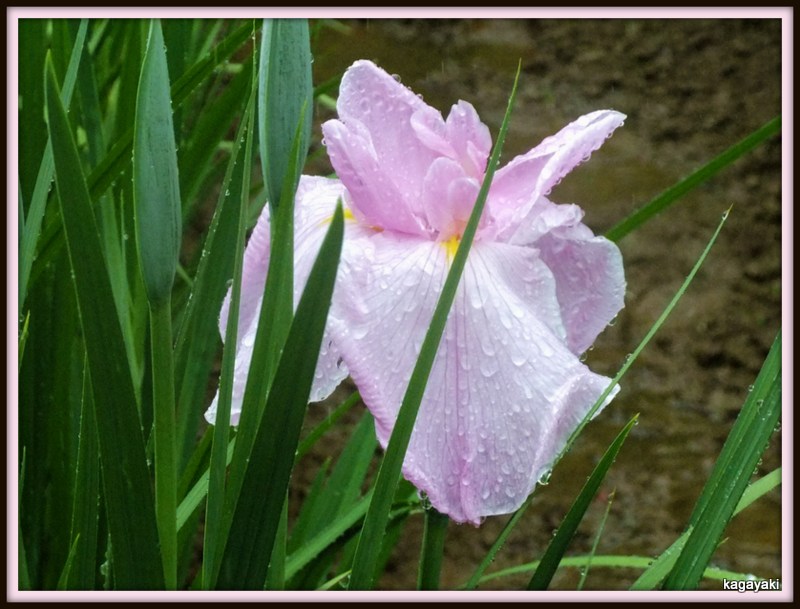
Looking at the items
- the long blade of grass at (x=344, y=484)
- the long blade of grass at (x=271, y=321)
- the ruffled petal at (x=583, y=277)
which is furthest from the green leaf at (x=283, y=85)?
the long blade of grass at (x=344, y=484)

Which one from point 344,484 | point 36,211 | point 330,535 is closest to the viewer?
point 36,211

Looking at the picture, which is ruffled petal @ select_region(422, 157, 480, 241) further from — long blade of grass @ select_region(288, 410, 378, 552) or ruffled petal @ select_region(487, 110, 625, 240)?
long blade of grass @ select_region(288, 410, 378, 552)

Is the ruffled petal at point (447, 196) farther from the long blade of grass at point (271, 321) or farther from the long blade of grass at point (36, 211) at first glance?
the long blade of grass at point (36, 211)

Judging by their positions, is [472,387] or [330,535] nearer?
[472,387]

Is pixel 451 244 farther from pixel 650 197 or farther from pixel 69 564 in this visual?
pixel 650 197

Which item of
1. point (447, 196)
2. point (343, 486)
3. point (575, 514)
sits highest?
point (447, 196)

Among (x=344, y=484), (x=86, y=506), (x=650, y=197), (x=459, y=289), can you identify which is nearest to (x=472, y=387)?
(x=459, y=289)

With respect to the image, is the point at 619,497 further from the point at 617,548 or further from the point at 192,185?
the point at 192,185
